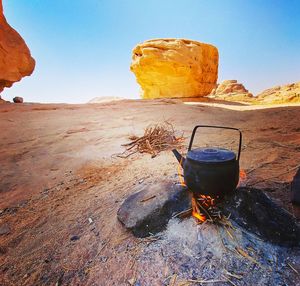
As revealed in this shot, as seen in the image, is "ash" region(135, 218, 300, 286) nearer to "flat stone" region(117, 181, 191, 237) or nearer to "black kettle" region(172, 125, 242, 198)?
"flat stone" region(117, 181, 191, 237)

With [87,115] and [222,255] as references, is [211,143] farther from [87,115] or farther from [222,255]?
[87,115]

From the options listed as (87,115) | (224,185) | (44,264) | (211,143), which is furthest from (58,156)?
(87,115)

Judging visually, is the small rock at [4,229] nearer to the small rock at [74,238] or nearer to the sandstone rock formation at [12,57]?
the small rock at [74,238]

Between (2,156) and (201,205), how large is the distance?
12.8ft

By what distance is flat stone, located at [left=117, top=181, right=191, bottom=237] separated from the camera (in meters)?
1.83

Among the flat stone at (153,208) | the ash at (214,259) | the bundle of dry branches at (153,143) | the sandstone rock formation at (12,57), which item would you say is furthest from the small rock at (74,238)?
the sandstone rock formation at (12,57)

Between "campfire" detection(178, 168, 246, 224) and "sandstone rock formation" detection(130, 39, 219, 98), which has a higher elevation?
"sandstone rock formation" detection(130, 39, 219, 98)

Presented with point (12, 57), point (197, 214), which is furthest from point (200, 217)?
point (12, 57)

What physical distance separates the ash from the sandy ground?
114 millimetres

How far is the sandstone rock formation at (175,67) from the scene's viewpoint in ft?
51.1

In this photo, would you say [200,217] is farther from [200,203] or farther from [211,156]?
[211,156]

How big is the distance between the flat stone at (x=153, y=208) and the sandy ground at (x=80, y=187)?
109 millimetres

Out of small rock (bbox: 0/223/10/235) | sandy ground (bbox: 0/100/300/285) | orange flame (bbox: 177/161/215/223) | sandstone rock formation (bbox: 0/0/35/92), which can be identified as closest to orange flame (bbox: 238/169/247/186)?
sandy ground (bbox: 0/100/300/285)

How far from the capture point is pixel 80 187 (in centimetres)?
291
